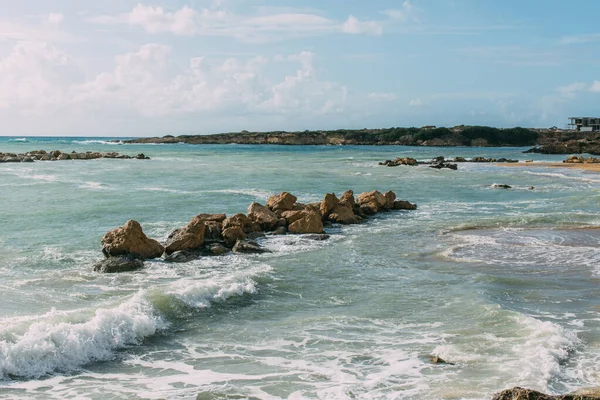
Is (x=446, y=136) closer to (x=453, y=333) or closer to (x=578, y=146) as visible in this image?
(x=578, y=146)

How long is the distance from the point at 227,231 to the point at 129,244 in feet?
11.1

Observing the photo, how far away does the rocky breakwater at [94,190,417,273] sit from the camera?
16578 mm

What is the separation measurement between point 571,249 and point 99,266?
1424cm

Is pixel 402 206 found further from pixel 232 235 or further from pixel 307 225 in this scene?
pixel 232 235

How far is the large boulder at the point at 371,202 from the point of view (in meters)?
26.4

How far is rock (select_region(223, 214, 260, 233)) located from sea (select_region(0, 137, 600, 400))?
1.22 m

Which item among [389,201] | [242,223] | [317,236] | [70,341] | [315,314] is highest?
[389,201]

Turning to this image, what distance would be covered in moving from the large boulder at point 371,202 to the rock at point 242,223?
676cm

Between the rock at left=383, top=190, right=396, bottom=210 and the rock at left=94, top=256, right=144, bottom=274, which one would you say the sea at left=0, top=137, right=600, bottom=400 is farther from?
the rock at left=383, top=190, right=396, bottom=210

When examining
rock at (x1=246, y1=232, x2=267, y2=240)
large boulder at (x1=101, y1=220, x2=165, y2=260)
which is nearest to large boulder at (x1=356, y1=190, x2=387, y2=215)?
rock at (x1=246, y1=232, x2=267, y2=240)

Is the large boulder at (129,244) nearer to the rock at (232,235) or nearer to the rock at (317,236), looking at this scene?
the rock at (232,235)

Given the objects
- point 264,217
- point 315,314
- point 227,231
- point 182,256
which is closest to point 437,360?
point 315,314

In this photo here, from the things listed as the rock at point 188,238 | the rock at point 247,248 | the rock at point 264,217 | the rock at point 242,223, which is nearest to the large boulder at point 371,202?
the rock at point 264,217

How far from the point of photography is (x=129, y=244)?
1662cm
